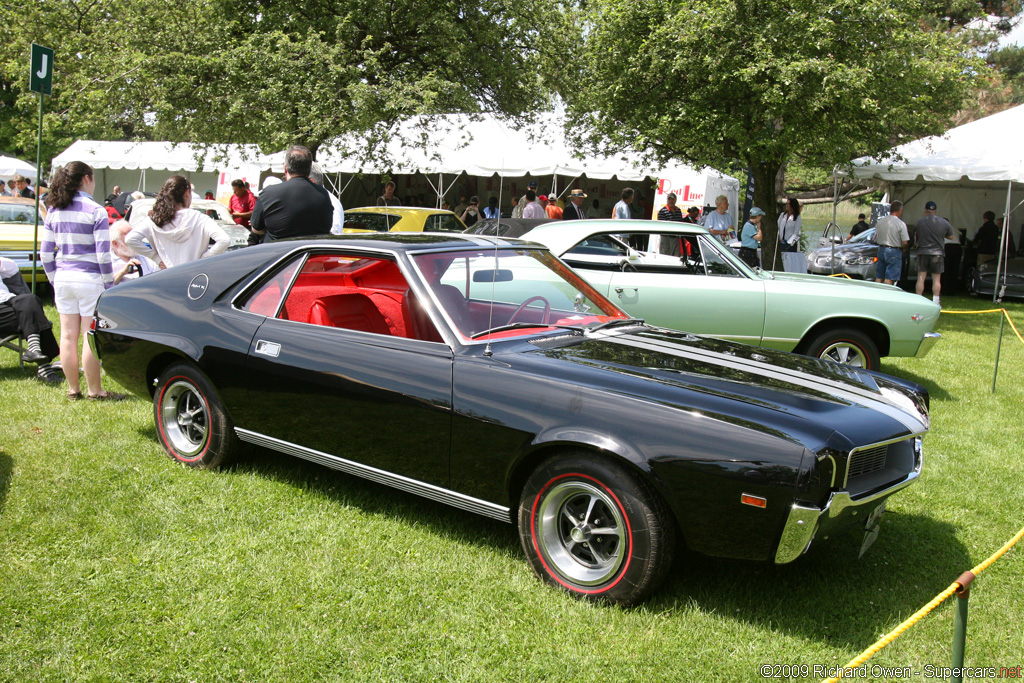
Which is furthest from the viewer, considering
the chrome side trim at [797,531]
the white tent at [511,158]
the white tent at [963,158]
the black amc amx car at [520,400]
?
the white tent at [511,158]

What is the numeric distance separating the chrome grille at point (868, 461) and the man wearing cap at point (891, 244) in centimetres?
1162

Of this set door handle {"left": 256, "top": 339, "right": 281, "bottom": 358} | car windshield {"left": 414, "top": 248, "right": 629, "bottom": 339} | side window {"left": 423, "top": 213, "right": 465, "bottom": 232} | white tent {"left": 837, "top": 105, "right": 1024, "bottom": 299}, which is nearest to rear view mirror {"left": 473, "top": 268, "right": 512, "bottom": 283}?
car windshield {"left": 414, "top": 248, "right": 629, "bottom": 339}

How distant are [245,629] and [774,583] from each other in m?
2.20

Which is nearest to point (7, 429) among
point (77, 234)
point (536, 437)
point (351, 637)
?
point (77, 234)

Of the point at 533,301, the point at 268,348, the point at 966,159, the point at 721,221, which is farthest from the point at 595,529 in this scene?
the point at 966,159

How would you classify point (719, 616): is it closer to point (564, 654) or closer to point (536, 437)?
point (564, 654)

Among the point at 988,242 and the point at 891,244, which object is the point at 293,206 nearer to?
the point at 891,244

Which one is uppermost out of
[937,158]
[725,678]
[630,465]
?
[937,158]

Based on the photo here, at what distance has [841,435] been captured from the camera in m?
2.91

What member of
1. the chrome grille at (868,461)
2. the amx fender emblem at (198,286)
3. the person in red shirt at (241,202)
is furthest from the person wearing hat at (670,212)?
the chrome grille at (868,461)

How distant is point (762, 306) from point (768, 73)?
625 cm

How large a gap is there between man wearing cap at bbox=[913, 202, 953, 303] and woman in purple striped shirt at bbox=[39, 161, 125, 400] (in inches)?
504

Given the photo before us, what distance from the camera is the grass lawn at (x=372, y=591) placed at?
284 centimetres

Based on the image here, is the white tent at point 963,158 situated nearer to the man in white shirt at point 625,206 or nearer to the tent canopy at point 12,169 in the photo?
the man in white shirt at point 625,206
